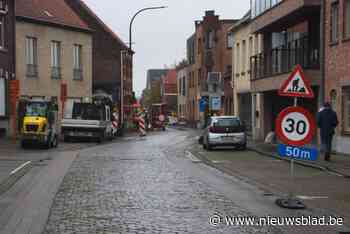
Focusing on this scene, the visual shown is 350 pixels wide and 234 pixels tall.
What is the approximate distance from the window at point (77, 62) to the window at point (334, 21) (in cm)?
2388

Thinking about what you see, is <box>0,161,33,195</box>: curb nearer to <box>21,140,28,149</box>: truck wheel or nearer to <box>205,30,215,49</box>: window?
<box>21,140,28,149</box>: truck wheel

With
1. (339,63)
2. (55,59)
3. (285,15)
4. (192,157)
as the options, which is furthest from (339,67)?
(55,59)

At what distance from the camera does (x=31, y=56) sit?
40656 mm

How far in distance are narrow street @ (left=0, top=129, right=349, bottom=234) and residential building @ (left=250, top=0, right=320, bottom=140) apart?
10071 millimetres

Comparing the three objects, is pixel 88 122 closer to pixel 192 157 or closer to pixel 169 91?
pixel 192 157

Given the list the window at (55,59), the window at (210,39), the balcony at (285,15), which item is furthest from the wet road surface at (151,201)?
the window at (210,39)

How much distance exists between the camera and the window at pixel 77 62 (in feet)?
148

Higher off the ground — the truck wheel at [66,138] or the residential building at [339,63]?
the residential building at [339,63]

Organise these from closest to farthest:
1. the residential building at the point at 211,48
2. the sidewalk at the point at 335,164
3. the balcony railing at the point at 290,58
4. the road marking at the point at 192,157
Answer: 1. the sidewalk at the point at 335,164
2. the road marking at the point at 192,157
3. the balcony railing at the point at 290,58
4. the residential building at the point at 211,48

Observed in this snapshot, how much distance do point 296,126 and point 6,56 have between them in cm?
Result: 2780

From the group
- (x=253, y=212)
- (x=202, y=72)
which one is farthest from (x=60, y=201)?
(x=202, y=72)

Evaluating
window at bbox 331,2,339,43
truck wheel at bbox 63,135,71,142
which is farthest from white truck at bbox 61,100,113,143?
window at bbox 331,2,339,43

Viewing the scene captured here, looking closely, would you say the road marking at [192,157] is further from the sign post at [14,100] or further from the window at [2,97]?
the window at [2,97]

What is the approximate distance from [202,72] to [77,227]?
60915 millimetres
